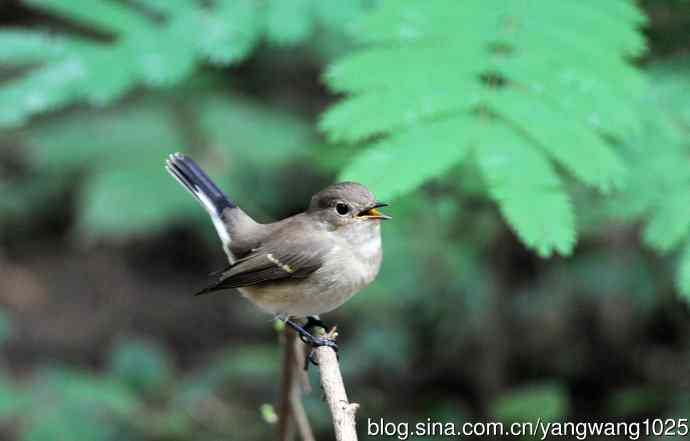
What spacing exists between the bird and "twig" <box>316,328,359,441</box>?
0.82 feet

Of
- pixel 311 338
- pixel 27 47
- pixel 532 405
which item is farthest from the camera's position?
pixel 532 405

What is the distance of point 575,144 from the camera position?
306 centimetres

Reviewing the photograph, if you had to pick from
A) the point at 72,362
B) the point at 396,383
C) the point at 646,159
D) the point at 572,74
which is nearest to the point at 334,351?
the point at 572,74

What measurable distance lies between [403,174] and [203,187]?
1231 mm

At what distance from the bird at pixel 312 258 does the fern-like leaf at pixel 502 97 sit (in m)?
0.27

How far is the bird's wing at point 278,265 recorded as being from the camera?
3422 millimetres

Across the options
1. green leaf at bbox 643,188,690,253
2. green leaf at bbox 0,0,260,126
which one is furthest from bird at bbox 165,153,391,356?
green leaf at bbox 643,188,690,253

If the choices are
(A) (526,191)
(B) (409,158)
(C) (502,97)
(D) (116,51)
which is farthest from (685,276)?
(D) (116,51)

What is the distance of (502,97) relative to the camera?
314cm

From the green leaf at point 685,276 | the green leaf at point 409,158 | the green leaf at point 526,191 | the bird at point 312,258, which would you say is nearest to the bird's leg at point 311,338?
the bird at point 312,258

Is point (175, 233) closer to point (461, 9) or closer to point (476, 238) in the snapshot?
point (476, 238)

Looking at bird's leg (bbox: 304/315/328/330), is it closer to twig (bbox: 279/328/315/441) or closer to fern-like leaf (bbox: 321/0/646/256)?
twig (bbox: 279/328/315/441)

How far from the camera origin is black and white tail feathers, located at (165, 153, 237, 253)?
3.81m

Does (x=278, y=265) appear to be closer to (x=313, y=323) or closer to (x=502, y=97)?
(x=313, y=323)
